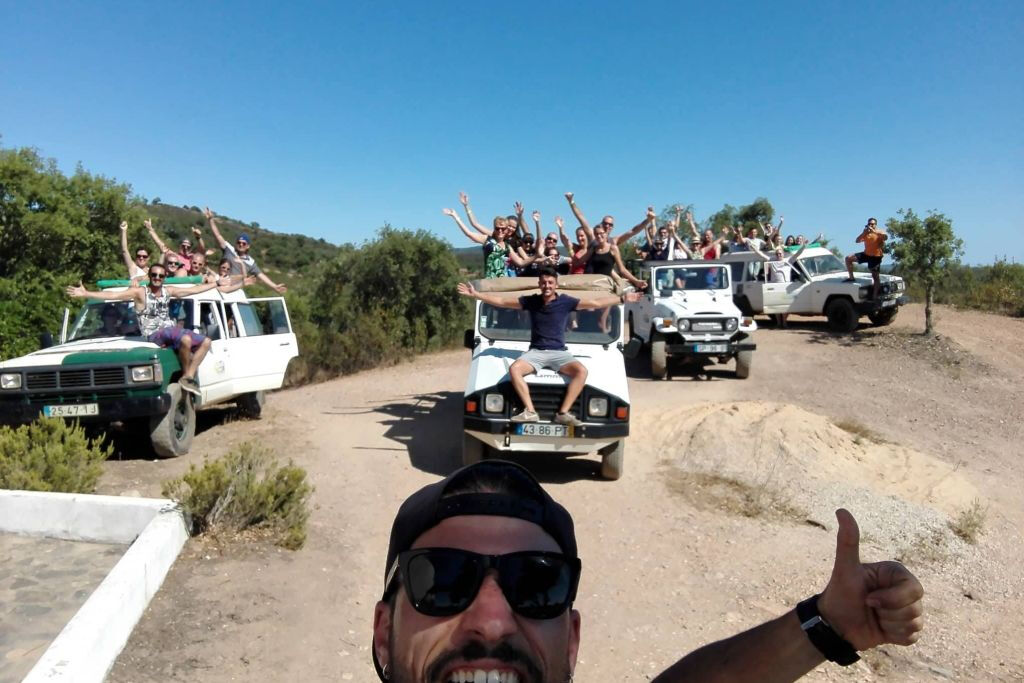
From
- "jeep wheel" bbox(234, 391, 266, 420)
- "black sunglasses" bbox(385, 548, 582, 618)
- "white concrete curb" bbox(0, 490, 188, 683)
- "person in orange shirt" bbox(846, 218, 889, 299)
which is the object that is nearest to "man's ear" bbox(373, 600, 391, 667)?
"black sunglasses" bbox(385, 548, 582, 618)

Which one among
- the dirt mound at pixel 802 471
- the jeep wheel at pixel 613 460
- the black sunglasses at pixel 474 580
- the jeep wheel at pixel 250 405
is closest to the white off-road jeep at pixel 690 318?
the dirt mound at pixel 802 471

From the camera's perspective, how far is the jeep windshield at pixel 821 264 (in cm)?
1758

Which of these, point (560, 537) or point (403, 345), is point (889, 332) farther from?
point (560, 537)

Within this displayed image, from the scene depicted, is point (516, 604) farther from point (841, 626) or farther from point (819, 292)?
point (819, 292)

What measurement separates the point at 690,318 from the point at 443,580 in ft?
38.4

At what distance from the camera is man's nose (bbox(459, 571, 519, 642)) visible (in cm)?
129

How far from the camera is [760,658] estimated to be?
5.08 feet

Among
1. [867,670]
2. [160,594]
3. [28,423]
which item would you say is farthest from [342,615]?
[28,423]

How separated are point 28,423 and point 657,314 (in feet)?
31.2

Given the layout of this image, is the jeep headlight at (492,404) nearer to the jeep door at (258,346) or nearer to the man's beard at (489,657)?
the jeep door at (258,346)

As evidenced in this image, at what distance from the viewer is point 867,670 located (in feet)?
14.0

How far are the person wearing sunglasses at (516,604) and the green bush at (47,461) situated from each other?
532 cm

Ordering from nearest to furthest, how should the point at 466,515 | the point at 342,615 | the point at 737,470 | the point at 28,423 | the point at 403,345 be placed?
the point at 466,515 < the point at 342,615 < the point at 28,423 < the point at 737,470 < the point at 403,345

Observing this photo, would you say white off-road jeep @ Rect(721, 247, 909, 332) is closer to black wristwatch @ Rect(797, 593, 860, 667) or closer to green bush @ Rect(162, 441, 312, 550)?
green bush @ Rect(162, 441, 312, 550)
